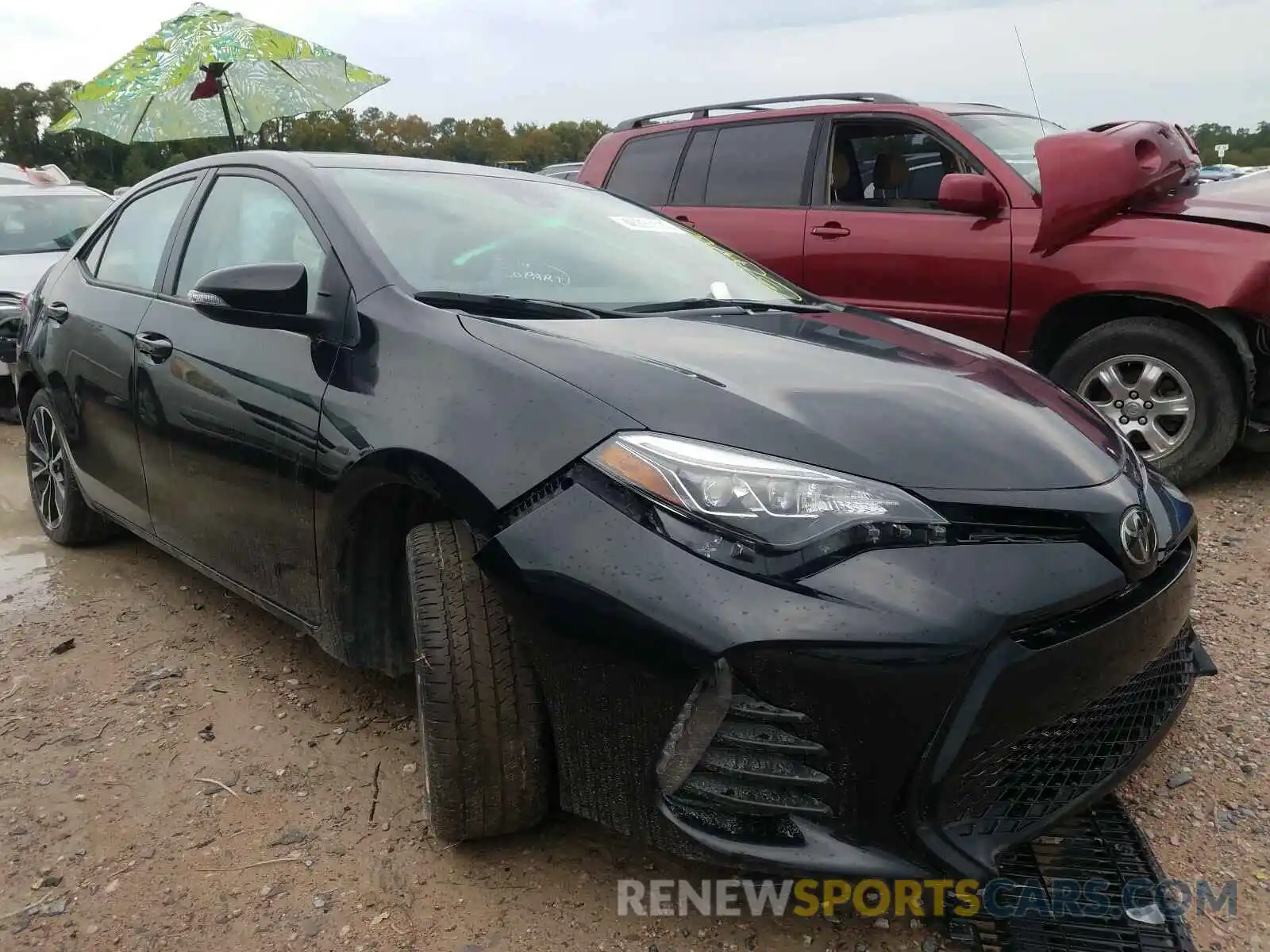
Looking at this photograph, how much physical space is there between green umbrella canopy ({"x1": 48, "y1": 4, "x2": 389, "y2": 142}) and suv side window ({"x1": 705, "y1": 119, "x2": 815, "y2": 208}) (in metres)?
5.01

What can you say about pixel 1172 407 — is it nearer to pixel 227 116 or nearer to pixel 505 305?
pixel 505 305

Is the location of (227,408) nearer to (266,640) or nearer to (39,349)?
(266,640)

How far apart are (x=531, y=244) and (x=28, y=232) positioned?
7.08 m

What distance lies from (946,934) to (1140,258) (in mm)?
3267

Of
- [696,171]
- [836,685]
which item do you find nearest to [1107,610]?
[836,685]

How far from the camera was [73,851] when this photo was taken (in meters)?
2.21

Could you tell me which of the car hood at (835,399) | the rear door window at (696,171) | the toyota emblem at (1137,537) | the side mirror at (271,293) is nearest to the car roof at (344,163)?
the side mirror at (271,293)

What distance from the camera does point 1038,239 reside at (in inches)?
176

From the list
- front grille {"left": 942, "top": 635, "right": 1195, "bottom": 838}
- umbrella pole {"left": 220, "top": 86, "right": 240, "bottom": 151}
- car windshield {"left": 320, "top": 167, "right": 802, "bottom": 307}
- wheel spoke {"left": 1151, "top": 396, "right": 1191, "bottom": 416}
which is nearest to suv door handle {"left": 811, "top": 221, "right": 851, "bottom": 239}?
wheel spoke {"left": 1151, "top": 396, "right": 1191, "bottom": 416}

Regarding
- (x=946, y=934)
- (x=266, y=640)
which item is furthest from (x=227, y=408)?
(x=946, y=934)

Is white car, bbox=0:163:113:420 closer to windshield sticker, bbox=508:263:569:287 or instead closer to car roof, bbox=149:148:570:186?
car roof, bbox=149:148:570:186

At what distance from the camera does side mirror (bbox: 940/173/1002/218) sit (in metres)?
4.54

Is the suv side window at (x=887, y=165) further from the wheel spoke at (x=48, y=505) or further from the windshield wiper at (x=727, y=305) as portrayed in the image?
the wheel spoke at (x=48, y=505)

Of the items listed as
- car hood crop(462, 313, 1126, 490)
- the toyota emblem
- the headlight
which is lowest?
the toyota emblem
